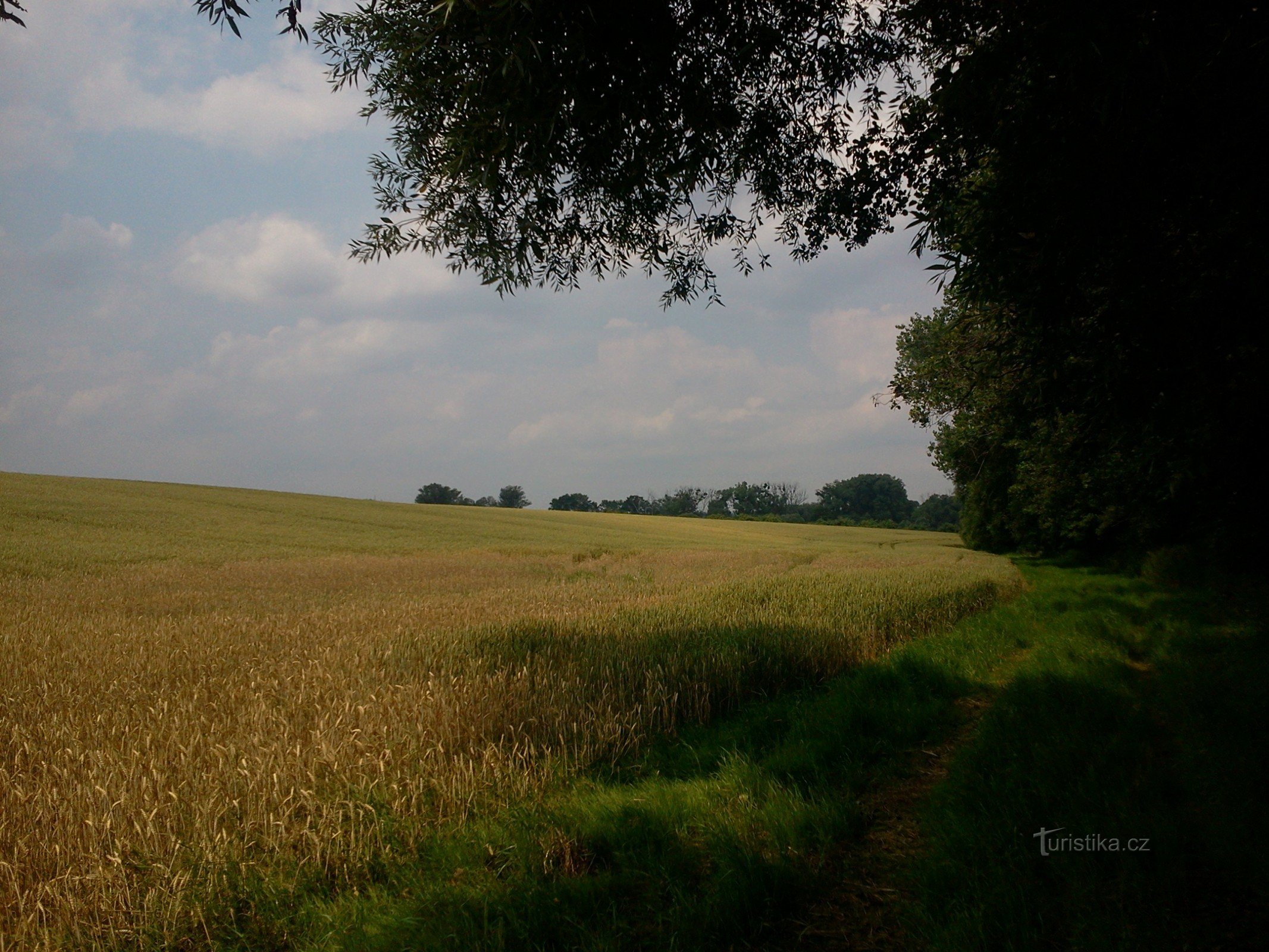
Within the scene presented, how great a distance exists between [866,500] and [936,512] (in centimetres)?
1563

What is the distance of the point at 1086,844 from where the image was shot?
11.4ft

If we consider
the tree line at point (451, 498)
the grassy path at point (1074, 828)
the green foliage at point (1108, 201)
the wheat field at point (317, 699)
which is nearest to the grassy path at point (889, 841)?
the grassy path at point (1074, 828)

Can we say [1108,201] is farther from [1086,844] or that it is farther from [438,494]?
[438,494]

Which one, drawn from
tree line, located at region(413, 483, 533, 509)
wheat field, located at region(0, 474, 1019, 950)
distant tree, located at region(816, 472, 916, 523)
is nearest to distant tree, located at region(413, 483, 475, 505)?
tree line, located at region(413, 483, 533, 509)

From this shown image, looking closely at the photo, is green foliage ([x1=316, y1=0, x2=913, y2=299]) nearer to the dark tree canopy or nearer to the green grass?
the dark tree canopy

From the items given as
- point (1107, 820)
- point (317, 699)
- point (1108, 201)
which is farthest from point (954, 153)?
point (317, 699)

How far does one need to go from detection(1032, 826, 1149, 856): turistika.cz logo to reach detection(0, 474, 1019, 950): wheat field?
9.82 feet

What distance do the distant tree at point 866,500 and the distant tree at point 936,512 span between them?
4.01 meters

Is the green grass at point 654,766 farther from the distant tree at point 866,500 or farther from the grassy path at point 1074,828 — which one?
the distant tree at point 866,500

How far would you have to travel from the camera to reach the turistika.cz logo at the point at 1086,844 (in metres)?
3.42

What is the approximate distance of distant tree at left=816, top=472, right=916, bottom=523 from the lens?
5536 inches

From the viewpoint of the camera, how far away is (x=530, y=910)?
3061 millimetres

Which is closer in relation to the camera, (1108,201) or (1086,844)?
(1086,844)

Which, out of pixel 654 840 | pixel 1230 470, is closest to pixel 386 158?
pixel 654 840
